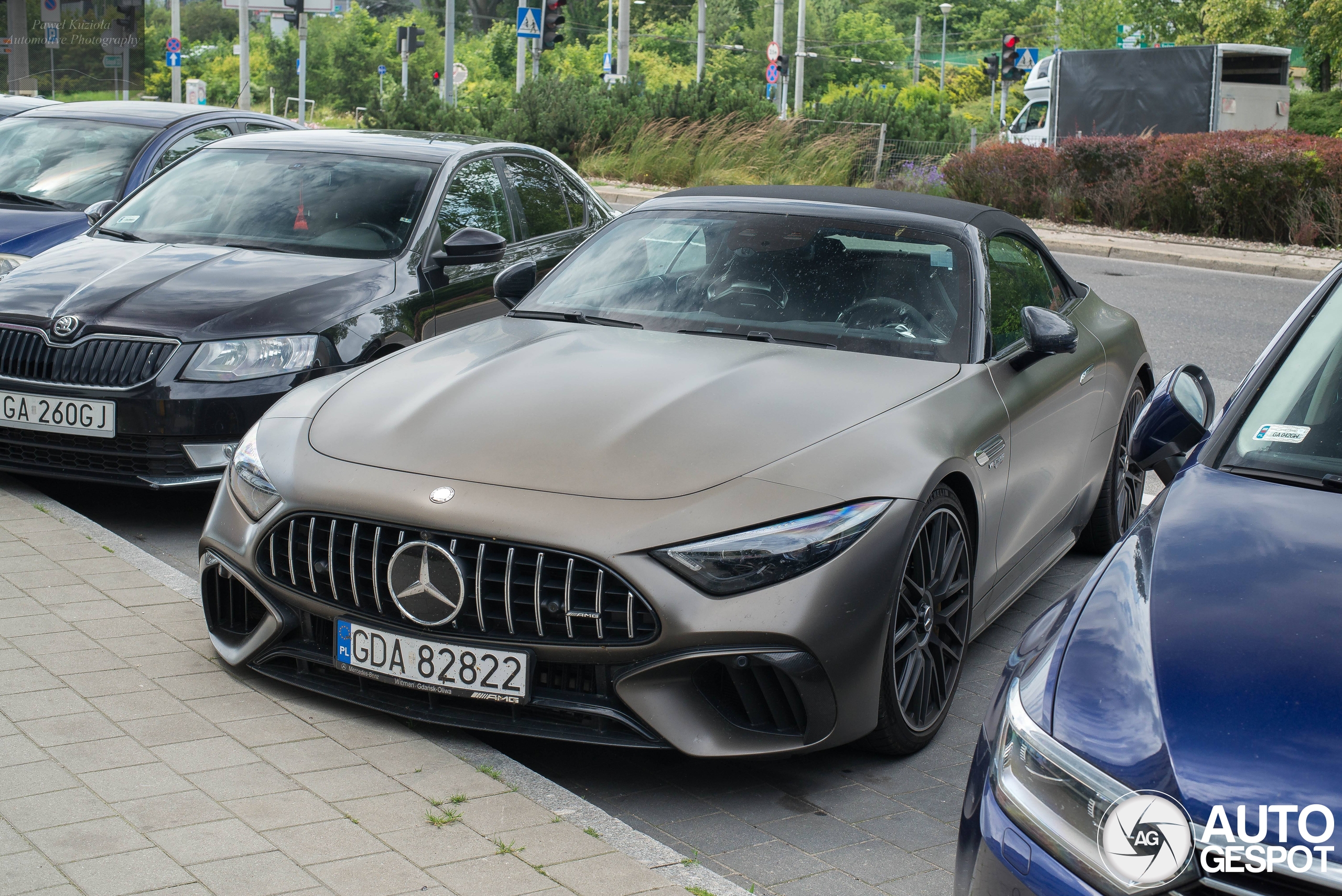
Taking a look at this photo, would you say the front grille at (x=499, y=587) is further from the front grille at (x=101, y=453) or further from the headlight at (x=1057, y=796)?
the front grille at (x=101, y=453)

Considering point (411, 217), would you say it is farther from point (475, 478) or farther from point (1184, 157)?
point (1184, 157)

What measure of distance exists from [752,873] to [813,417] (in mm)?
1283

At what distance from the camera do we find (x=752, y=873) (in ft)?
10.4

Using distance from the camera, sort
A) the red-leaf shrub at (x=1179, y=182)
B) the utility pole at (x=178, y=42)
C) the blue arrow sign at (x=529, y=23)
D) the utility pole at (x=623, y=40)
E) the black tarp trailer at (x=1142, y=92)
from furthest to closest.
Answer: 1. the utility pole at (x=178, y=42)
2. the utility pole at (x=623, y=40)
3. the blue arrow sign at (x=529, y=23)
4. the black tarp trailer at (x=1142, y=92)
5. the red-leaf shrub at (x=1179, y=182)

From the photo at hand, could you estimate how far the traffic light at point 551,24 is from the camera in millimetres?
30141

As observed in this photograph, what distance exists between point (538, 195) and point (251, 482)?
4190 millimetres

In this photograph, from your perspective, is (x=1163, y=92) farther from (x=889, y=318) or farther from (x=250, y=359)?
(x=250, y=359)

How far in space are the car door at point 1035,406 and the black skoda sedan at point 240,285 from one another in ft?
8.28

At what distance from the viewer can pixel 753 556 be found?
3.36m

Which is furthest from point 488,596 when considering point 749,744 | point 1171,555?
point 1171,555

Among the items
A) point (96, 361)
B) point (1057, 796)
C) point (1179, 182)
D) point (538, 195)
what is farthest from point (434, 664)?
point (1179, 182)

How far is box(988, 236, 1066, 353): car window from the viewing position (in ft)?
15.5

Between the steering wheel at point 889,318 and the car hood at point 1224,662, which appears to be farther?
the steering wheel at point 889,318

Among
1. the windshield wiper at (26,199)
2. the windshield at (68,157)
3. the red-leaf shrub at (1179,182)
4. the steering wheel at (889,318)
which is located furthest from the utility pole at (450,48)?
the steering wheel at (889,318)
